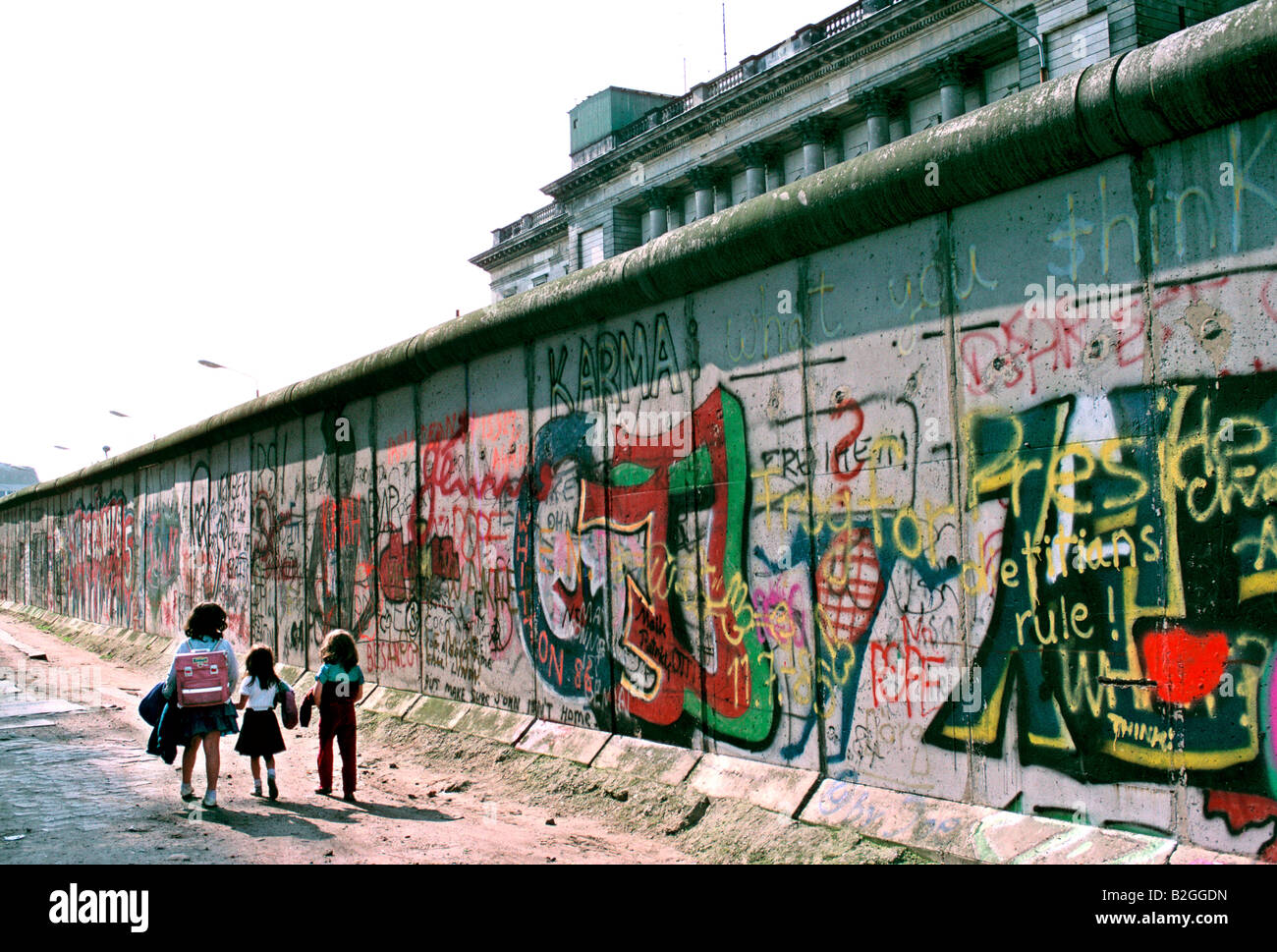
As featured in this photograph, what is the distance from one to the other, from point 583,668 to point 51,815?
3.80 meters

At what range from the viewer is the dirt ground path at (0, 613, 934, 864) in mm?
6230

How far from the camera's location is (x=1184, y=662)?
460 cm

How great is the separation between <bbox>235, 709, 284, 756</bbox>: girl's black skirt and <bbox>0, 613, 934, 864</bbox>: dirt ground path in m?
0.35

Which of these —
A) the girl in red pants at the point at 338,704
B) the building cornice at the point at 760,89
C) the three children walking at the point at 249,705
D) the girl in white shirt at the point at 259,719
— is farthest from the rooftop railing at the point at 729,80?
the girl in white shirt at the point at 259,719

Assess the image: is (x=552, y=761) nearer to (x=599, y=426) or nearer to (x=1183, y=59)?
(x=599, y=426)

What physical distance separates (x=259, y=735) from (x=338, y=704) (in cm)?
62

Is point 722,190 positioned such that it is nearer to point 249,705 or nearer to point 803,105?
point 803,105

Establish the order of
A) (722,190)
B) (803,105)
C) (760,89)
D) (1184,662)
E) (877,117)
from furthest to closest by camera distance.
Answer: (722,190) → (760,89) → (803,105) → (877,117) → (1184,662)

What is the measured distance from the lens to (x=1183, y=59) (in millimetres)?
4684

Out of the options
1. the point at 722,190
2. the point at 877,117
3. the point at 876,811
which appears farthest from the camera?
the point at 722,190

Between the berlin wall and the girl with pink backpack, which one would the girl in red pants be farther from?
the berlin wall

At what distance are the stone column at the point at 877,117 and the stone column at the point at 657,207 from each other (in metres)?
12.7

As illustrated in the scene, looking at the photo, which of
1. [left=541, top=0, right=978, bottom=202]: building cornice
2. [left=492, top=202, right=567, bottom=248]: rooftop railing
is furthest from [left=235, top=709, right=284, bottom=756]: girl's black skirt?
[left=492, top=202, right=567, bottom=248]: rooftop railing

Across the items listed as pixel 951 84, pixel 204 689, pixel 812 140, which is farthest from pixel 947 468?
pixel 812 140
